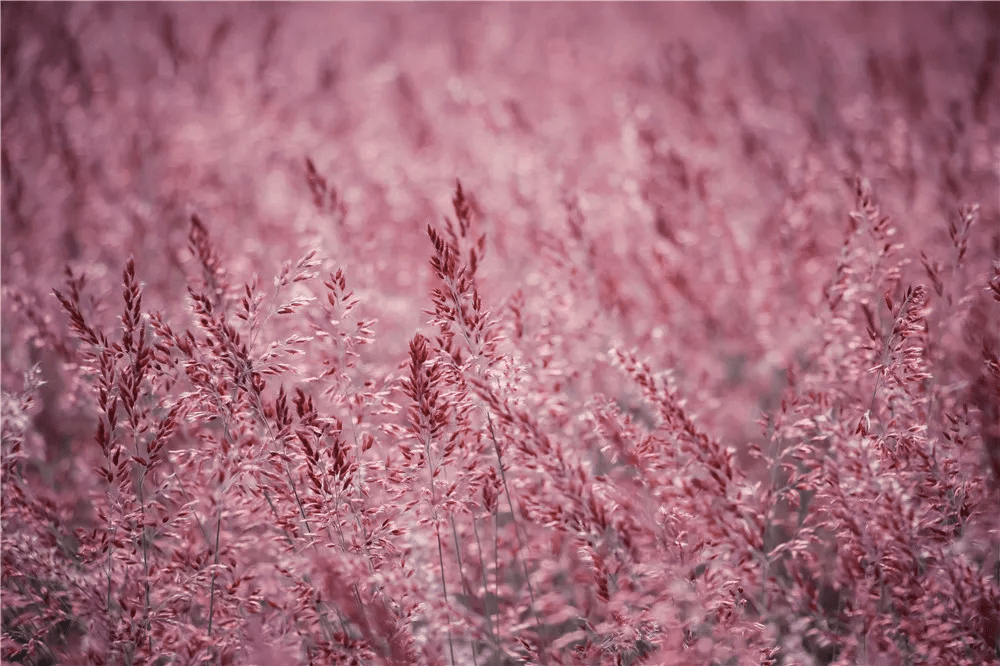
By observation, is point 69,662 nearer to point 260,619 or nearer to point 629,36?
point 260,619

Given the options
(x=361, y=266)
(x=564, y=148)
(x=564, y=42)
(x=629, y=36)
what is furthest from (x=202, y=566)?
(x=629, y=36)

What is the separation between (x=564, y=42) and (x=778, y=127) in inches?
116

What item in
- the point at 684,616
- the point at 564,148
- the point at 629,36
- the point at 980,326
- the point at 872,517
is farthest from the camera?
the point at 629,36

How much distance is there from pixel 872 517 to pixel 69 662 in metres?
2.24

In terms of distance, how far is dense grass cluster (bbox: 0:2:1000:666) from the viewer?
65.2 inches

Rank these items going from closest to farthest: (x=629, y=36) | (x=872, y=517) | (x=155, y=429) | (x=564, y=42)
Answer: (x=872, y=517) < (x=155, y=429) < (x=564, y=42) < (x=629, y=36)

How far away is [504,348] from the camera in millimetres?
2219

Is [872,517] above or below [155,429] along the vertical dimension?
below

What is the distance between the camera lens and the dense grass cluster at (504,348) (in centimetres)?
166

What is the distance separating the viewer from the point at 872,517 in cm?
159

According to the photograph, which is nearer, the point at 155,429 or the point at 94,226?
the point at 155,429

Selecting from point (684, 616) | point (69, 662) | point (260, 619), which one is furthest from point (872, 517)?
point (69, 662)

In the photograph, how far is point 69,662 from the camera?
1637 millimetres

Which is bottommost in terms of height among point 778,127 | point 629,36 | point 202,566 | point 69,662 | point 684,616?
point 684,616
